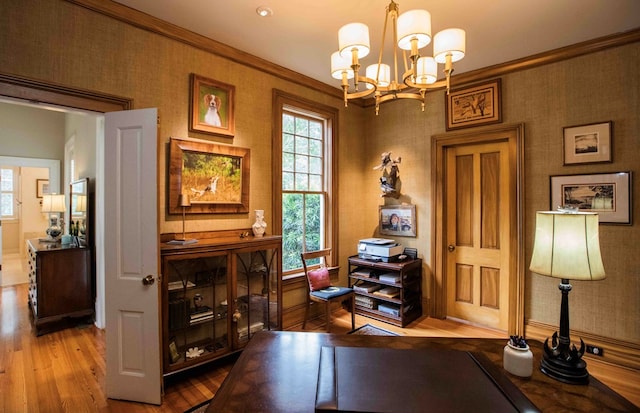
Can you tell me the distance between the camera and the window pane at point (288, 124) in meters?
3.63

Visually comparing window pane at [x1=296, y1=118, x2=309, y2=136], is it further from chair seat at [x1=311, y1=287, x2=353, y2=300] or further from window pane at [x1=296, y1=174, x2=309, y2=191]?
chair seat at [x1=311, y1=287, x2=353, y2=300]

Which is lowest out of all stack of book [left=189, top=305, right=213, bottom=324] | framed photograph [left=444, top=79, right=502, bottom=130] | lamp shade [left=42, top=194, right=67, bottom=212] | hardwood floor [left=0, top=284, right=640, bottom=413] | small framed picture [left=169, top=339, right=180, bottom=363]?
hardwood floor [left=0, top=284, right=640, bottom=413]

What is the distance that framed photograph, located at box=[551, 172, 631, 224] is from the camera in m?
2.70

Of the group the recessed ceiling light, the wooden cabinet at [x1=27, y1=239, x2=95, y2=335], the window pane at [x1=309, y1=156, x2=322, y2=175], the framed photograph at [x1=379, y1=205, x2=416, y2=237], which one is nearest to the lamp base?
the recessed ceiling light

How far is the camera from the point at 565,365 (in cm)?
115

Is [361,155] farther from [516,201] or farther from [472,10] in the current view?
[472,10]

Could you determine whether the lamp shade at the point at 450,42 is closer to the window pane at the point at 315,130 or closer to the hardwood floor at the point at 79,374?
the window pane at the point at 315,130

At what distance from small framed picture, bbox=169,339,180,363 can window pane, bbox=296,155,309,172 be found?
2214mm

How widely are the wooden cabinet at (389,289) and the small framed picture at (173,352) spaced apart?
2.20m

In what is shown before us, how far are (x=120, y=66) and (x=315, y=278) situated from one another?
103 inches

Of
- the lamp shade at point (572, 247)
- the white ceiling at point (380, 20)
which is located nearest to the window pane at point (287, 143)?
the white ceiling at point (380, 20)

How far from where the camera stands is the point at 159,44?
2.56m

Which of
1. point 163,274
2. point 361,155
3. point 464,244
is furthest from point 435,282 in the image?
point 163,274

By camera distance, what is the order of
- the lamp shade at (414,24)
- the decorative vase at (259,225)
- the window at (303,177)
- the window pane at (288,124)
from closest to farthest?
the lamp shade at (414,24) < the decorative vase at (259,225) < the window at (303,177) < the window pane at (288,124)
